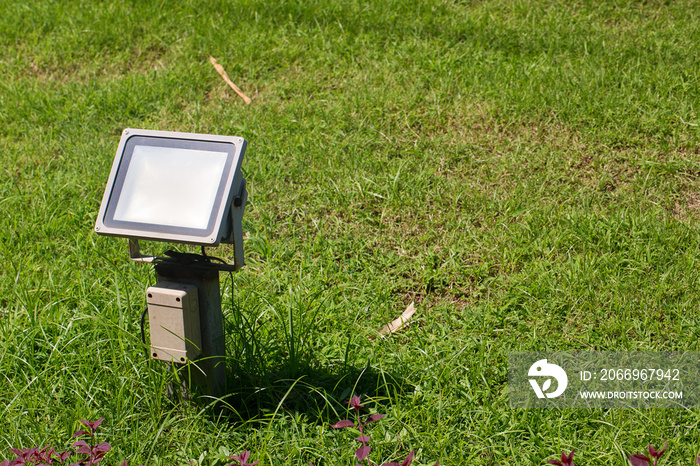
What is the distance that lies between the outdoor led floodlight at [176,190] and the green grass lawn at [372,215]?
24.0 inches

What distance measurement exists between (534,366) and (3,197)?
3428 millimetres

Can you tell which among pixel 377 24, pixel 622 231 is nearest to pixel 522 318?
pixel 622 231

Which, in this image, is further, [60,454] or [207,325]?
[207,325]

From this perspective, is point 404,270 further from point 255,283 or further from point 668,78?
point 668,78

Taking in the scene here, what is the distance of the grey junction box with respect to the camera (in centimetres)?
225

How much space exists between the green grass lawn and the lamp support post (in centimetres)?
11

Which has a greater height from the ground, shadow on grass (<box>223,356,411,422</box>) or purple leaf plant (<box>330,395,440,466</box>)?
purple leaf plant (<box>330,395,440,466</box>)

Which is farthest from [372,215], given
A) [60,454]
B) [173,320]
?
[60,454]

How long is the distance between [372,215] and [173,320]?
5.75 feet

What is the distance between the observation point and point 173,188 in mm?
2186

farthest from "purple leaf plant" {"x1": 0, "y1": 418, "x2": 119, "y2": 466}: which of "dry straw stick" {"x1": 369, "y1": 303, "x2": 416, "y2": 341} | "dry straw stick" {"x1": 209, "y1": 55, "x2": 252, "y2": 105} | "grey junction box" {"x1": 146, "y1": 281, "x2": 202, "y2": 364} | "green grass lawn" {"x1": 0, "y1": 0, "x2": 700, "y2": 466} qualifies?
"dry straw stick" {"x1": 209, "y1": 55, "x2": 252, "y2": 105}

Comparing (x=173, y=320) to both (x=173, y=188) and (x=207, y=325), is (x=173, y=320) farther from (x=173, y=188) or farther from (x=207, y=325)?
(x=173, y=188)

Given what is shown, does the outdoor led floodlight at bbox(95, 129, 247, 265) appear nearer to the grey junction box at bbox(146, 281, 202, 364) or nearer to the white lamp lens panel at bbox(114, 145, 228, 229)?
the white lamp lens panel at bbox(114, 145, 228, 229)

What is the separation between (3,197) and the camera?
13.3 feet
